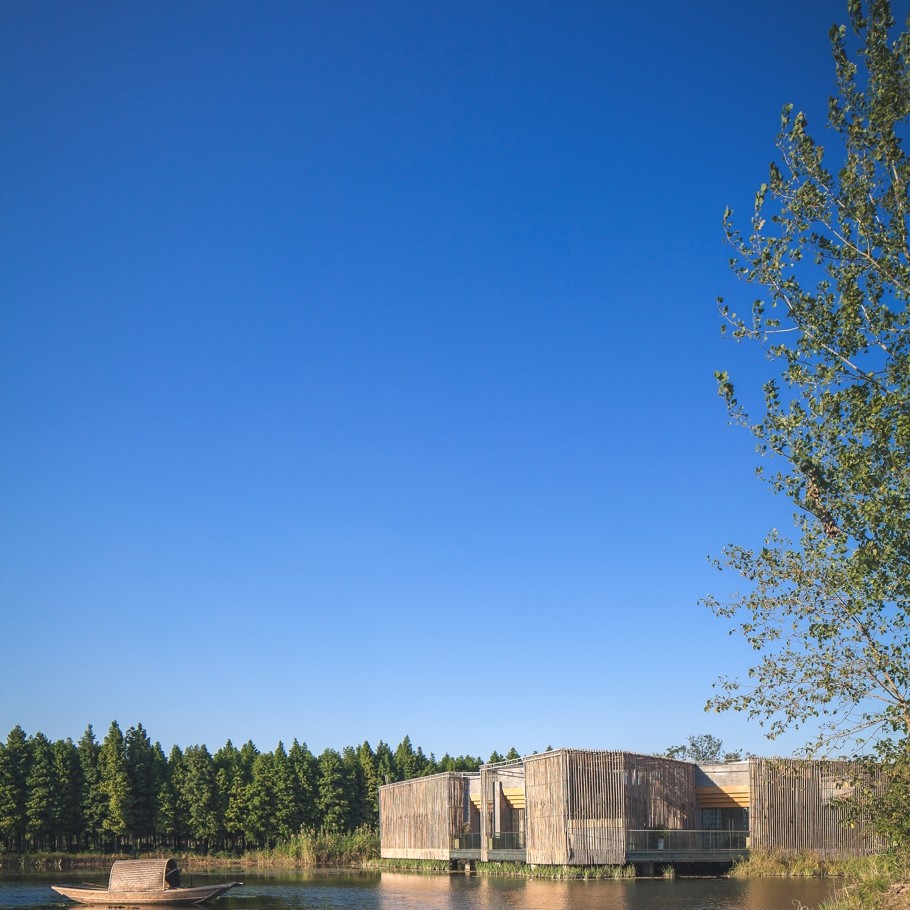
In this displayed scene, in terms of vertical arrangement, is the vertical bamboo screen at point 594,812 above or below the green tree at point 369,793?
above

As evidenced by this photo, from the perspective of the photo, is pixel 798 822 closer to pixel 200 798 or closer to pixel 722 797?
pixel 722 797

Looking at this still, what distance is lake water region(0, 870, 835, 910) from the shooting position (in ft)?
72.6

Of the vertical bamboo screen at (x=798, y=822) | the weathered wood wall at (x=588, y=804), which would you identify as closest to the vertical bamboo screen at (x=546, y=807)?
the weathered wood wall at (x=588, y=804)

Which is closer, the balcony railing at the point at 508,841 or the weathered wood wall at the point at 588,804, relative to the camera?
the weathered wood wall at the point at 588,804

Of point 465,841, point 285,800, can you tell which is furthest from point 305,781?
point 465,841

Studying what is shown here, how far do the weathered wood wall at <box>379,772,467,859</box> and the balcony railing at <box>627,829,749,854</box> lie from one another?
8284mm

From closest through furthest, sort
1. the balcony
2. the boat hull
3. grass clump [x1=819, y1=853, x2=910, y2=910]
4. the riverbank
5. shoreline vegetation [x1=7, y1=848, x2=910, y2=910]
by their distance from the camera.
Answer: grass clump [x1=819, y1=853, x2=910, y2=910]
shoreline vegetation [x1=7, y1=848, x2=910, y2=910]
the boat hull
the balcony
the riverbank

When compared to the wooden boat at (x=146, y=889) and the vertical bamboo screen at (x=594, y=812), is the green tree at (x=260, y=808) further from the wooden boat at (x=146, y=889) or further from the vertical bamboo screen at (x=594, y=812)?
the vertical bamboo screen at (x=594, y=812)

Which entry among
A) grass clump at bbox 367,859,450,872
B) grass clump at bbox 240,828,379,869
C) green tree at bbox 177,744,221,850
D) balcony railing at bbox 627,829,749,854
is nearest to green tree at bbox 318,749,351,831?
green tree at bbox 177,744,221,850

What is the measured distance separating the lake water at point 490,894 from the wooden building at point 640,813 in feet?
5.65

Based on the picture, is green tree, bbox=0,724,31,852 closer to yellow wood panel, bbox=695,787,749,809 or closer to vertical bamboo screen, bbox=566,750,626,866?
vertical bamboo screen, bbox=566,750,626,866

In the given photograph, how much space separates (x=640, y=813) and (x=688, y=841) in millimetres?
1866

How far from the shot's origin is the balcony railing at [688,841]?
31469 mm

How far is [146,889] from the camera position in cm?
2639
